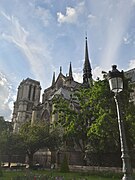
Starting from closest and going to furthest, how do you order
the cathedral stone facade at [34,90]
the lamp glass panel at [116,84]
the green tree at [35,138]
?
1. the lamp glass panel at [116,84]
2. the green tree at [35,138]
3. the cathedral stone facade at [34,90]

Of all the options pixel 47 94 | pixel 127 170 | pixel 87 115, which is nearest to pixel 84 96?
pixel 87 115

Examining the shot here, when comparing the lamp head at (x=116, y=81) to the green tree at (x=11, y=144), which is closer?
the lamp head at (x=116, y=81)

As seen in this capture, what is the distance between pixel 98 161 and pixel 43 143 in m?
9.18

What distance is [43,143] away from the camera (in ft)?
111

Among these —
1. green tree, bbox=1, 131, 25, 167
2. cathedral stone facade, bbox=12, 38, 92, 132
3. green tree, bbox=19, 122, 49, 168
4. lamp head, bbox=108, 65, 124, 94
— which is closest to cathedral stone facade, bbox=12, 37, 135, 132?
cathedral stone facade, bbox=12, 38, 92, 132

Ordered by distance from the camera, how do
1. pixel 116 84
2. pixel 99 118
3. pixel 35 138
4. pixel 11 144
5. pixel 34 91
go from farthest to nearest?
pixel 34 91 → pixel 11 144 → pixel 35 138 → pixel 99 118 → pixel 116 84

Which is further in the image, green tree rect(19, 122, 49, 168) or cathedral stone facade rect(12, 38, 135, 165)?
cathedral stone facade rect(12, 38, 135, 165)

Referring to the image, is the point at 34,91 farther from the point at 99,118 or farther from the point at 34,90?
the point at 99,118

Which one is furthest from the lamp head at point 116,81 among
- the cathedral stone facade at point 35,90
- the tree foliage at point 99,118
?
the cathedral stone facade at point 35,90

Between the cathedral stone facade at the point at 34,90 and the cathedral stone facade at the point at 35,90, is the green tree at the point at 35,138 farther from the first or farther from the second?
the cathedral stone facade at the point at 34,90

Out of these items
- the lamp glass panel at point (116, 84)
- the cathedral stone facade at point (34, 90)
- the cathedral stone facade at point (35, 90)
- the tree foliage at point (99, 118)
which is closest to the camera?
the lamp glass panel at point (116, 84)

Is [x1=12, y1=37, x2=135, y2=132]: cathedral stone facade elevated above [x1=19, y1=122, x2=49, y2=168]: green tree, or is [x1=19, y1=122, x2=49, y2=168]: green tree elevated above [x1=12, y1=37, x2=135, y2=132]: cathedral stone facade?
[x1=12, y1=37, x2=135, y2=132]: cathedral stone facade

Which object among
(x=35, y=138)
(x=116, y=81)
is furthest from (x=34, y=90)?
(x=116, y=81)

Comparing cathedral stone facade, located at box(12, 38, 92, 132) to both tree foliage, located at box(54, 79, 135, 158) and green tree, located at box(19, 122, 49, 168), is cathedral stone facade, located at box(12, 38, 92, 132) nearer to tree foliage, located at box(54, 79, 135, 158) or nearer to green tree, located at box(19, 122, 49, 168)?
green tree, located at box(19, 122, 49, 168)
